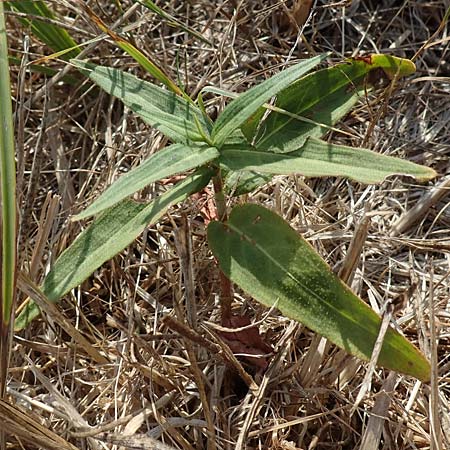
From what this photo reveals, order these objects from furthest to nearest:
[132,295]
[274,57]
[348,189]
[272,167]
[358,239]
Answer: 1. [274,57]
2. [348,189]
3. [132,295]
4. [358,239]
5. [272,167]

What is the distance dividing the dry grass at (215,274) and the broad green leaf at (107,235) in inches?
2.4

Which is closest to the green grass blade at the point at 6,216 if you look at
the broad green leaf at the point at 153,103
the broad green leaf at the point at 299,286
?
the broad green leaf at the point at 153,103

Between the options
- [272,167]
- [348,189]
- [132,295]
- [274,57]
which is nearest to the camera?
[272,167]

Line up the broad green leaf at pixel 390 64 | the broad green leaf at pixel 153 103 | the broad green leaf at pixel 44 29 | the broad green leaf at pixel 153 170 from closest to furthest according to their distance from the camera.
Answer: the broad green leaf at pixel 153 170
the broad green leaf at pixel 153 103
the broad green leaf at pixel 390 64
the broad green leaf at pixel 44 29

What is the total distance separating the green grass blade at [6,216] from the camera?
2.88 ft

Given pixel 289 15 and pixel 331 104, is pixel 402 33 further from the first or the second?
pixel 331 104

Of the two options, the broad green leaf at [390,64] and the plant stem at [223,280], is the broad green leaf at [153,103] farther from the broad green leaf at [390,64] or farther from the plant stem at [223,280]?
the broad green leaf at [390,64]

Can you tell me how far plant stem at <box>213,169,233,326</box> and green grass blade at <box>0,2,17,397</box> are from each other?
26cm

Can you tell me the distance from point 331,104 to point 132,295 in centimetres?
42

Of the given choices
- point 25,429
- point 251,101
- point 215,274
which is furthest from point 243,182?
point 25,429

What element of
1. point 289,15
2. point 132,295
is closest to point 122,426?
point 132,295

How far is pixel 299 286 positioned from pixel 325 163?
160 millimetres

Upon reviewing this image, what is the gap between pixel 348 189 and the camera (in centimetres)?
136

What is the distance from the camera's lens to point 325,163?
0.91 meters
